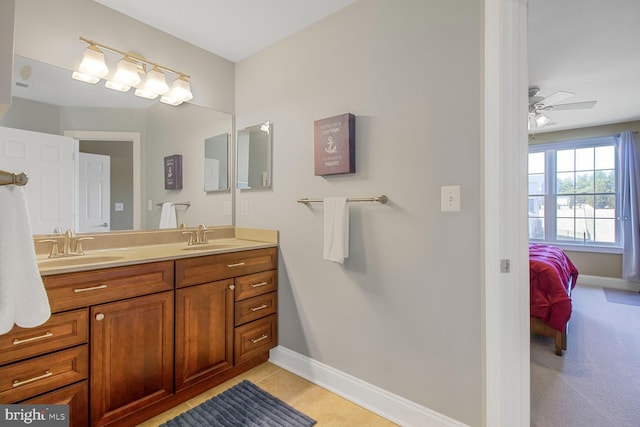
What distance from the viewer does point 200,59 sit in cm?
230

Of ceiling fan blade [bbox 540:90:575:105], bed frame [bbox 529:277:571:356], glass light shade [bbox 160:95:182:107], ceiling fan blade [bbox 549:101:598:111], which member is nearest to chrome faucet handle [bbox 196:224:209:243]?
glass light shade [bbox 160:95:182:107]

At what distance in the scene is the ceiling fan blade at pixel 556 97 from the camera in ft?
9.42

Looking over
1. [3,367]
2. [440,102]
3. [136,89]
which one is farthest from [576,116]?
[3,367]

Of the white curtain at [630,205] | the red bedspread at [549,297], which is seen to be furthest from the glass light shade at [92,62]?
the white curtain at [630,205]

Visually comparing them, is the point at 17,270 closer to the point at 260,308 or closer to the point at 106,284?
the point at 106,284

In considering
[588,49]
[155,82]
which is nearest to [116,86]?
[155,82]

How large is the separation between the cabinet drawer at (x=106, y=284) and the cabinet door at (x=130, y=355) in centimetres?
4

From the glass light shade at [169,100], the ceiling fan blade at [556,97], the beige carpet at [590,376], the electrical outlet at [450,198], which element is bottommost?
the beige carpet at [590,376]

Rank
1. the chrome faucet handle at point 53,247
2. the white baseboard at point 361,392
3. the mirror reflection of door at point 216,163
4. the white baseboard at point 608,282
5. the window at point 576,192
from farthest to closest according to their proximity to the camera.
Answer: the window at point 576,192, the white baseboard at point 608,282, the mirror reflection of door at point 216,163, the chrome faucet handle at point 53,247, the white baseboard at point 361,392

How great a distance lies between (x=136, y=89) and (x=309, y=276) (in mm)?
1756

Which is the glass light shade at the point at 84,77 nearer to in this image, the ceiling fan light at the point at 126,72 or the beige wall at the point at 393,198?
the ceiling fan light at the point at 126,72

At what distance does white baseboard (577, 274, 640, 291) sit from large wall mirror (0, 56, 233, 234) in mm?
5405

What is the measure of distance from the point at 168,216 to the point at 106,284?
2.88 feet

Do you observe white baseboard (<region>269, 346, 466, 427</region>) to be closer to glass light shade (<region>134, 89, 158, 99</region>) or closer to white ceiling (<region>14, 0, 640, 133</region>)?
glass light shade (<region>134, 89, 158, 99</region>)
